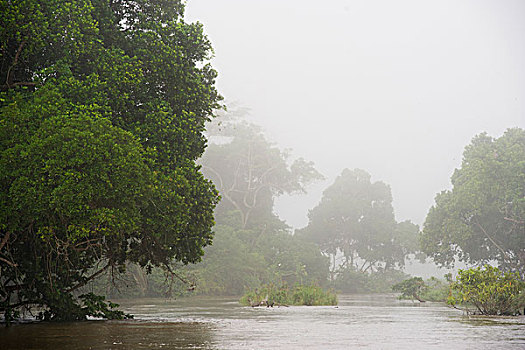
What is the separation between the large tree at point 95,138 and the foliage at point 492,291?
39.9 feet

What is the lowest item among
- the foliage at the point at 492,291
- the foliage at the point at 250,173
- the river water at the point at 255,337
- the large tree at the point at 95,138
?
the river water at the point at 255,337

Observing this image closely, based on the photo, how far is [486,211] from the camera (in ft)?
161

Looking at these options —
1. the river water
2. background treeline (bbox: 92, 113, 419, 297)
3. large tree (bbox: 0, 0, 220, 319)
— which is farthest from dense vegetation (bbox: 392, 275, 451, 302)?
large tree (bbox: 0, 0, 220, 319)

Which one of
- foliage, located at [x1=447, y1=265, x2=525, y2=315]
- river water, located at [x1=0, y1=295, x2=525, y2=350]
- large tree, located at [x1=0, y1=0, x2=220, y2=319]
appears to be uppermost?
large tree, located at [x1=0, y1=0, x2=220, y2=319]

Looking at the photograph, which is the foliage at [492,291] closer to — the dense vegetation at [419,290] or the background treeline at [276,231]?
the dense vegetation at [419,290]

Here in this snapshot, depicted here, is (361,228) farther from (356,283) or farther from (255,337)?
(255,337)

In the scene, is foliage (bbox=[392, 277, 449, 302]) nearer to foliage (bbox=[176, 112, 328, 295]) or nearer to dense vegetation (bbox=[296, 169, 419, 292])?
foliage (bbox=[176, 112, 328, 295])

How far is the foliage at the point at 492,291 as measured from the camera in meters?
24.4

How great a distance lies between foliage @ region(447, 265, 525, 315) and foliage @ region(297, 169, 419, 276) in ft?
186

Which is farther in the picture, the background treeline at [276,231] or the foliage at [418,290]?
the background treeline at [276,231]

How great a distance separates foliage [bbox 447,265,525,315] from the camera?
80.1 ft

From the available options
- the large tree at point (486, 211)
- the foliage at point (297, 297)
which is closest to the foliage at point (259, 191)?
the large tree at point (486, 211)

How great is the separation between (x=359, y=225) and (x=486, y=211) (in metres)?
38.0

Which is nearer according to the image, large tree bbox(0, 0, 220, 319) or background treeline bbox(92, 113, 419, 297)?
large tree bbox(0, 0, 220, 319)
